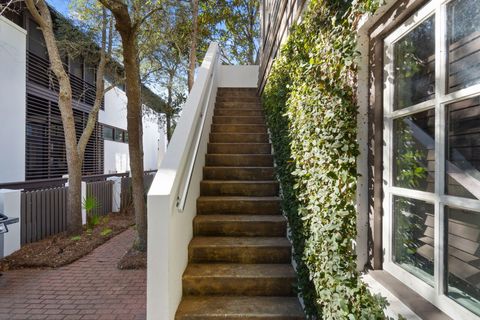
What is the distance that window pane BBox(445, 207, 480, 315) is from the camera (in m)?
1.08

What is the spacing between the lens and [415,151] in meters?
1.41

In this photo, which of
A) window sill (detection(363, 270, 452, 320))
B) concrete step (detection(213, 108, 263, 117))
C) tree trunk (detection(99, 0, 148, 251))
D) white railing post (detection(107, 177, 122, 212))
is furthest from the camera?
white railing post (detection(107, 177, 122, 212))

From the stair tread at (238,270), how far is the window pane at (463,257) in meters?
1.55

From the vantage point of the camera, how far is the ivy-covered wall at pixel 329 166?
5.46 feet

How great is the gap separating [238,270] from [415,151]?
73.2 inches

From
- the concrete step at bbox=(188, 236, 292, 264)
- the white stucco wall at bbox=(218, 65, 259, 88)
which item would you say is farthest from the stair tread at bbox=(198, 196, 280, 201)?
the white stucco wall at bbox=(218, 65, 259, 88)

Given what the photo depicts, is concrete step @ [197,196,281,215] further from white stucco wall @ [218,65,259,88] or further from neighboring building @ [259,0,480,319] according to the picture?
white stucco wall @ [218,65,259,88]

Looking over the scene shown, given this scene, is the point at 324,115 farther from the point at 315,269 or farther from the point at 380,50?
the point at 315,269

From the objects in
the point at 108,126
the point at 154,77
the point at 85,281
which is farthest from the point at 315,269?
the point at 108,126

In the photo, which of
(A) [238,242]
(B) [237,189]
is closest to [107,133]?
(B) [237,189]

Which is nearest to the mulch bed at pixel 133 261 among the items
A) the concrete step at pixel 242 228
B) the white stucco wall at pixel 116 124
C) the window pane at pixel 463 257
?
the concrete step at pixel 242 228

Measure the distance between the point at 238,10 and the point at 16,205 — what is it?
9.72 m

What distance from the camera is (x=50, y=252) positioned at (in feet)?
15.2

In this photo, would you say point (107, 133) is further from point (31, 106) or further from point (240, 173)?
point (240, 173)
